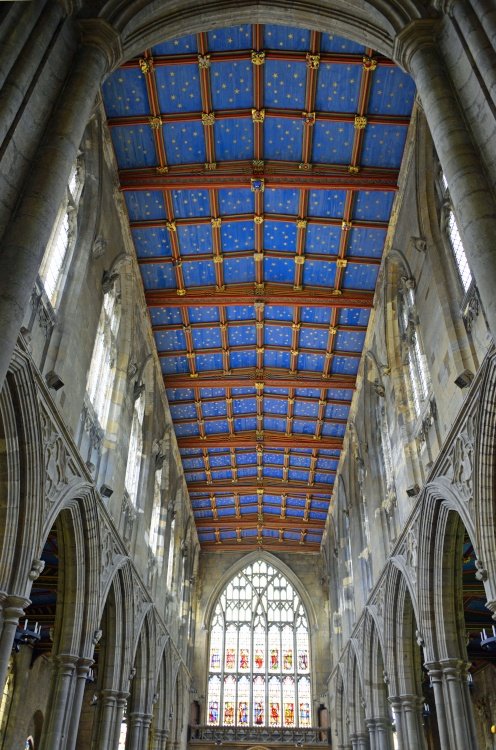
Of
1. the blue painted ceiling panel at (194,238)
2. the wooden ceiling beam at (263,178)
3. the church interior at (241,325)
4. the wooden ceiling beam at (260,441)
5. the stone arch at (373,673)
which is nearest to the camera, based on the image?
the church interior at (241,325)

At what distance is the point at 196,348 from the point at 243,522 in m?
12.6

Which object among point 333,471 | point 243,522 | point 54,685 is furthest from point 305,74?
point 243,522

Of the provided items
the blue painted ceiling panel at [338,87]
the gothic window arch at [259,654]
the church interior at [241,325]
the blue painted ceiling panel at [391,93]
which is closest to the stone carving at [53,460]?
the church interior at [241,325]

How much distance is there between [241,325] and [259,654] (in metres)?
17.6

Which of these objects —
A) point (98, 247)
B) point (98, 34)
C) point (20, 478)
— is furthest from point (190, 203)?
point (20, 478)

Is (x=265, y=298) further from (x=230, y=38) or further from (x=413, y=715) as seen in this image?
(x=413, y=715)

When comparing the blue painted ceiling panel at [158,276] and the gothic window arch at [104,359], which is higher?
the blue painted ceiling panel at [158,276]

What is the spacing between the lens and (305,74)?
511 inches

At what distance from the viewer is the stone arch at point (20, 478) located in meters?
8.80

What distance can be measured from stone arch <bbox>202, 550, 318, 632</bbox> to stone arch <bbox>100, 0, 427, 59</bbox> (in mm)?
25269

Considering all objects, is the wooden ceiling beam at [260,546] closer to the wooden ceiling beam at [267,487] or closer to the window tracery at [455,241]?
the wooden ceiling beam at [267,487]

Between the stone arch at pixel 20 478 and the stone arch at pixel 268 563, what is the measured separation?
22.7 m

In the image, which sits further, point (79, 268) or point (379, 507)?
point (379, 507)

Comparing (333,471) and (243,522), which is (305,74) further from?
(243,522)
